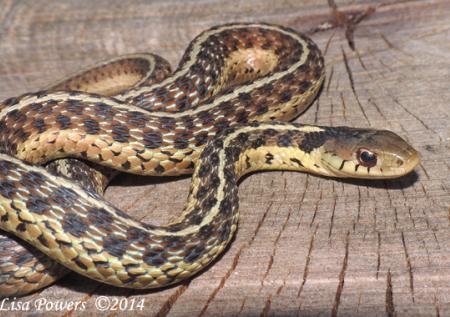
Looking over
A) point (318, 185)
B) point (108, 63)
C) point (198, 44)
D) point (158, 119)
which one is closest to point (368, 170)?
point (318, 185)

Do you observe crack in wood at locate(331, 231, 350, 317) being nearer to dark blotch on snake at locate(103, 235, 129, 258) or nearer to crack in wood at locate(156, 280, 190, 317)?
crack in wood at locate(156, 280, 190, 317)

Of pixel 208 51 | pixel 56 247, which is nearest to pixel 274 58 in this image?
pixel 208 51

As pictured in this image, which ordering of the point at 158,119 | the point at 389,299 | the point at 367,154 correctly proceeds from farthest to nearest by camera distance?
the point at 158,119 → the point at 367,154 → the point at 389,299

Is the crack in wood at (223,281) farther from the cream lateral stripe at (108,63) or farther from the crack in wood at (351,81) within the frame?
the cream lateral stripe at (108,63)

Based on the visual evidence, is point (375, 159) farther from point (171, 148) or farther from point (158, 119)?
point (158, 119)

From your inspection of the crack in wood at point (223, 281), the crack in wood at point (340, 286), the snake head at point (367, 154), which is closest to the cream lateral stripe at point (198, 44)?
the snake head at point (367, 154)

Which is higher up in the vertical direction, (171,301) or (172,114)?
(172,114)
